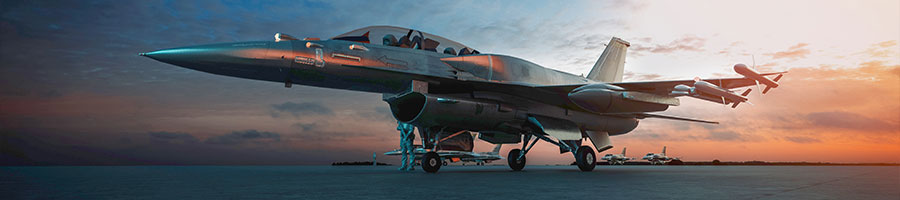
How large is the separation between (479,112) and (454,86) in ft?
2.88

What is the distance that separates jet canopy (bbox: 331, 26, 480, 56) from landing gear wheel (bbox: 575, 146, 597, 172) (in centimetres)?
463

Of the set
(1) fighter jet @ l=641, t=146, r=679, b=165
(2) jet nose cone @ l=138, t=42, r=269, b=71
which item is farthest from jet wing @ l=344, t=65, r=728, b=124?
(1) fighter jet @ l=641, t=146, r=679, b=165

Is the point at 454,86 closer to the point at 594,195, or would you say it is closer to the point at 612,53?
the point at 594,195

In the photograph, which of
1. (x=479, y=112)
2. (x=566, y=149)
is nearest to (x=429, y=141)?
(x=479, y=112)

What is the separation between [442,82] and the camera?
40.7 feet

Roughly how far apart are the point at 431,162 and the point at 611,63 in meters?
10.0

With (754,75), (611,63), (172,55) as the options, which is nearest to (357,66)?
(172,55)

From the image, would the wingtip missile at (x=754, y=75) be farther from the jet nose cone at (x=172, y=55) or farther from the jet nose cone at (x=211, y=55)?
the jet nose cone at (x=172, y=55)

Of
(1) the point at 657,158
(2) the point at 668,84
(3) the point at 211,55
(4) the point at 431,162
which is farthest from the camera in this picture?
(1) the point at 657,158

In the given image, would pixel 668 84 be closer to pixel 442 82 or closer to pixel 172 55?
pixel 442 82

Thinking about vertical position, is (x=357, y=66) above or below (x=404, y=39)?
below

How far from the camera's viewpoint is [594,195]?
18.9 ft

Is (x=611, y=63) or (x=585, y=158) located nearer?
(x=585, y=158)

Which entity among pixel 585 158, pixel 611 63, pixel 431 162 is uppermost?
pixel 611 63
